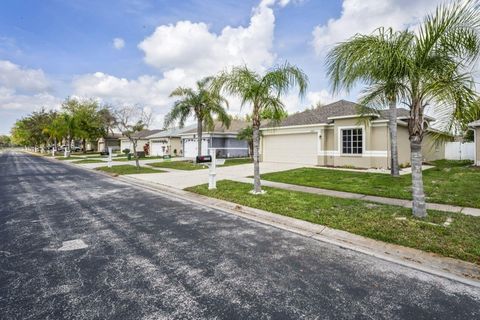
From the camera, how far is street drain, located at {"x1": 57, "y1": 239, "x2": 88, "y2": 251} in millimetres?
4668

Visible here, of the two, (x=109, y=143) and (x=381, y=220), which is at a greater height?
(x=109, y=143)

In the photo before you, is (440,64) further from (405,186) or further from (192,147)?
(192,147)

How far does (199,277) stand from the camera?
3.65m

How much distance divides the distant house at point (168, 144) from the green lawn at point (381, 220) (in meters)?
27.1

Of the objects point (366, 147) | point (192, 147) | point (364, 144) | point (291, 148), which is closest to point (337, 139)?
point (364, 144)

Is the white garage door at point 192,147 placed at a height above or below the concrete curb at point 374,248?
above

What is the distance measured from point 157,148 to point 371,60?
118 feet

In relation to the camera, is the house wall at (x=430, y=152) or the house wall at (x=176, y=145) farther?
the house wall at (x=176, y=145)

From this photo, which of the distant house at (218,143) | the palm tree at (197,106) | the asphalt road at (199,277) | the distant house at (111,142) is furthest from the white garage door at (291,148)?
the distant house at (111,142)

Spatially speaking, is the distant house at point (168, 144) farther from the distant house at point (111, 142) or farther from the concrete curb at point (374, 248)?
the concrete curb at point (374, 248)

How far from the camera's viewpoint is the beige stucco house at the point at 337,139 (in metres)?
16.0

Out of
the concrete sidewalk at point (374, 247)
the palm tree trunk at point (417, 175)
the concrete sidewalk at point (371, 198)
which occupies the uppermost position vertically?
the palm tree trunk at point (417, 175)

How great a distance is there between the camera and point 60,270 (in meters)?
3.82

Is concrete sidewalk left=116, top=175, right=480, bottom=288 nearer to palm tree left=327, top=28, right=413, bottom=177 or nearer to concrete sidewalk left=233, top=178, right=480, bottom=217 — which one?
concrete sidewalk left=233, top=178, right=480, bottom=217
